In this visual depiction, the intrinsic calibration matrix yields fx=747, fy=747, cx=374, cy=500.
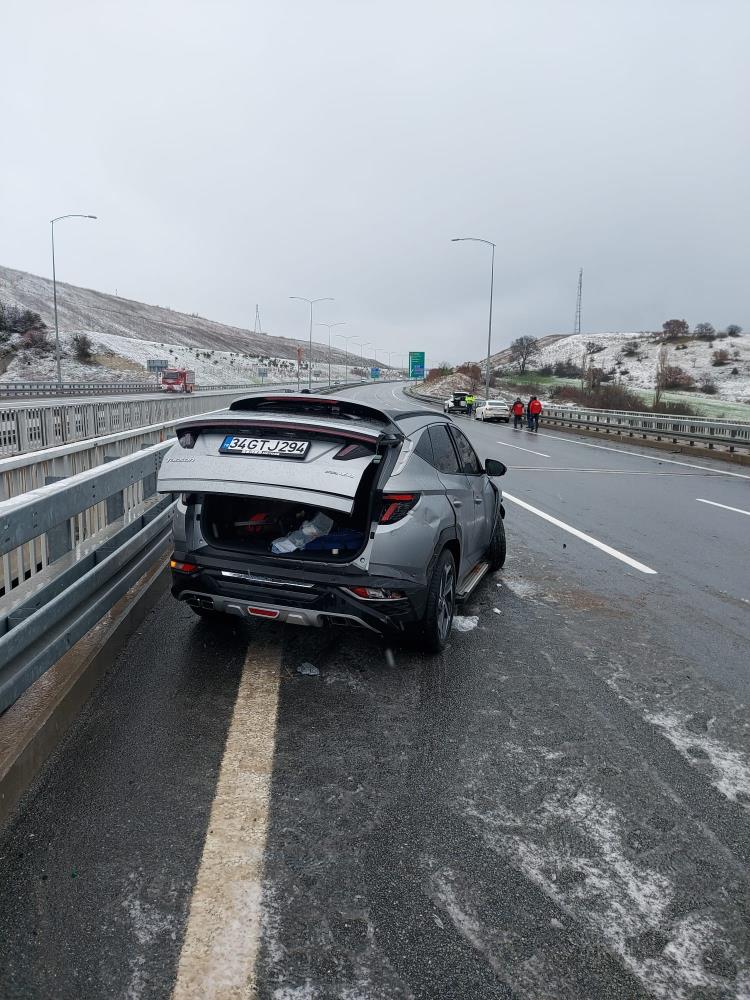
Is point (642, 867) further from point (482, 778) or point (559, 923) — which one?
point (482, 778)

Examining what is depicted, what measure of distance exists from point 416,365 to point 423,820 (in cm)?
9690

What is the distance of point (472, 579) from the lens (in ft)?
20.5

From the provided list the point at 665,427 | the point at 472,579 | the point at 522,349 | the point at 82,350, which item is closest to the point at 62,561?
the point at 472,579

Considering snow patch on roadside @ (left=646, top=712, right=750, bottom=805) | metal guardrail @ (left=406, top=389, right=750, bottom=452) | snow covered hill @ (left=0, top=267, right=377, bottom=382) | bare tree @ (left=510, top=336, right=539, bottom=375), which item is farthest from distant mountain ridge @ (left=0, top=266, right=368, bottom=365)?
snow patch on roadside @ (left=646, top=712, right=750, bottom=805)

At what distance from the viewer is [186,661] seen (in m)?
4.82

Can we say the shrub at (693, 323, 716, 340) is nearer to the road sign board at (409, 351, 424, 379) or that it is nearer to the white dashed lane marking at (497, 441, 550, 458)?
the road sign board at (409, 351, 424, 379)

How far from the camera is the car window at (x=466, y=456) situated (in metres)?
6.33

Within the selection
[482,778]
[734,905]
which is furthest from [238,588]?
[734,905]

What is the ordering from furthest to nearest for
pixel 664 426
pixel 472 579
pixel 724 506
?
pixel 664 426, pixel 724 506, pixel 472 579

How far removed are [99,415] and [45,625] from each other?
18.0 metres

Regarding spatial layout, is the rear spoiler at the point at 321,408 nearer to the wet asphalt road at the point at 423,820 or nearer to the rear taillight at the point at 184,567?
the rear taillight at the point at 184,567

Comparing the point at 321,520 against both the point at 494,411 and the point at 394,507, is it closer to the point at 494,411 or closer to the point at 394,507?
the point at 394,507

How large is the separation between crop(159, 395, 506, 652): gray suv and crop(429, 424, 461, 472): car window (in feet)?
0.68

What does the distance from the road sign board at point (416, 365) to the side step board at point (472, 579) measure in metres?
91.9
